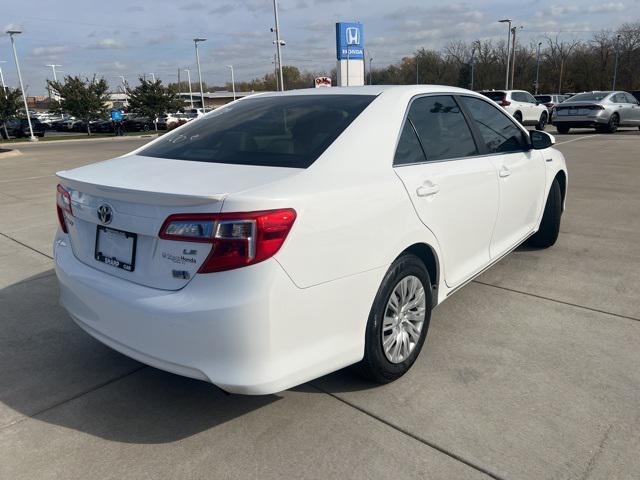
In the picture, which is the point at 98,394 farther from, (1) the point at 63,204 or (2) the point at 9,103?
(2) the point at 9,103

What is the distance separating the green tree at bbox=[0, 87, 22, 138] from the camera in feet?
110

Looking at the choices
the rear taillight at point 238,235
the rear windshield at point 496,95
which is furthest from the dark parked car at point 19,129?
the rear taillight at point 238,235

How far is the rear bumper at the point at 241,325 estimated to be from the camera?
210 centimetres

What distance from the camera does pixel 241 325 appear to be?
210 centimetres

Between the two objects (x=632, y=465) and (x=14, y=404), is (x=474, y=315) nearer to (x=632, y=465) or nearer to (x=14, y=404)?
(x=632, y=465)

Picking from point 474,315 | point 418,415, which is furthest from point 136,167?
point 474,315

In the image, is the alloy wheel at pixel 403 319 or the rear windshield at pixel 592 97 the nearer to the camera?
A: the alloy wheel at pixel 403 319

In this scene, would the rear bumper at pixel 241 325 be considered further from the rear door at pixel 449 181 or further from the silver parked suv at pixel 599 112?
the silver parked suv at pixel 599 112

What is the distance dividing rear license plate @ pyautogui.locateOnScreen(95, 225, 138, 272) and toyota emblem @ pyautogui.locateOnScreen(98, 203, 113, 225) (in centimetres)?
4

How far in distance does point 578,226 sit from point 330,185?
190 inches

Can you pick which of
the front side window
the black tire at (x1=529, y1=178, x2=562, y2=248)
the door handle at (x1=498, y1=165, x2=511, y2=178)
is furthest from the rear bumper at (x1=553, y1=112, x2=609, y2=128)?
the door handle at (x1=498, y1=165, x2=511, y2=178)

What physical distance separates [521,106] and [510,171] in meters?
19.4

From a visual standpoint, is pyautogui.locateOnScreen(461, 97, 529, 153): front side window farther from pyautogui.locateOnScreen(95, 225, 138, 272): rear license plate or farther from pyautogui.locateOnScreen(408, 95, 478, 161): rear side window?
pyautogui.locateOnScreen(95, 225, 138, 272): rear license plate

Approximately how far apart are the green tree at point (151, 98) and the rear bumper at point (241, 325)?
4130 centimetres
